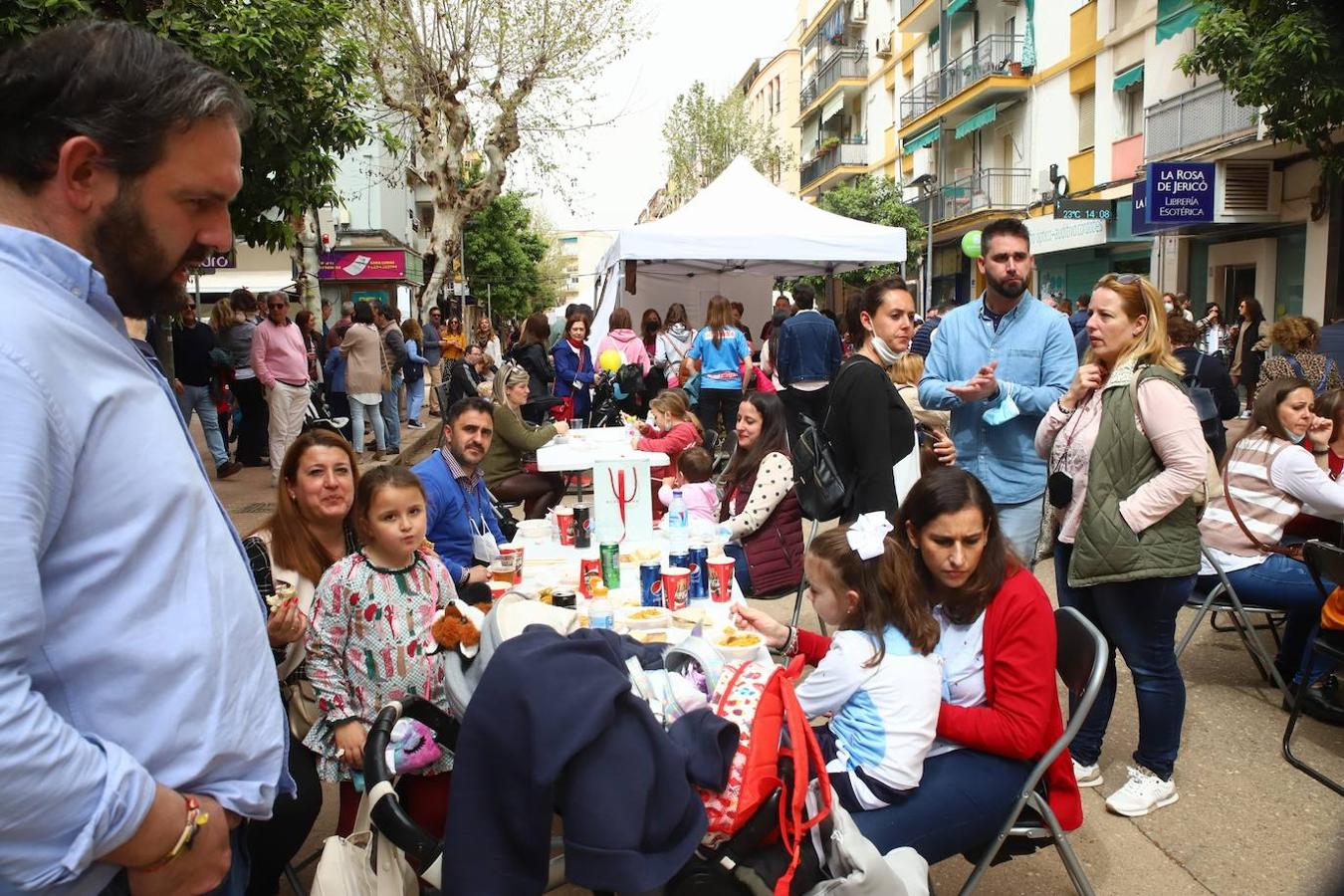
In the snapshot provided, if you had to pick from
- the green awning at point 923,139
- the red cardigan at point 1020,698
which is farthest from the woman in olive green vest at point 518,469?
the green awning at point 923,139

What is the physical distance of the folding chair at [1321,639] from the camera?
3.46 meters

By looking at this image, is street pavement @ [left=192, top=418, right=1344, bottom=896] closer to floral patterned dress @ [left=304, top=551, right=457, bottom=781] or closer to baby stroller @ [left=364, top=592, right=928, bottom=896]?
floral patterned dress @ [left=304, top=551, right=457, bottom=781]

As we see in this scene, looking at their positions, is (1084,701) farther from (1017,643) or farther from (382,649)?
(382,649)

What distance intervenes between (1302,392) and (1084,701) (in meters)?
2.76

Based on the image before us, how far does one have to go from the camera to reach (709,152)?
39.8m

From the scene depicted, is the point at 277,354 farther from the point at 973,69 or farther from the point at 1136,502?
the point at 973,69

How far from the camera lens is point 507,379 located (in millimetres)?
8070

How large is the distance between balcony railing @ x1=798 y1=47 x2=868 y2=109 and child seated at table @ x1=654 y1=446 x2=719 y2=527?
33.3m

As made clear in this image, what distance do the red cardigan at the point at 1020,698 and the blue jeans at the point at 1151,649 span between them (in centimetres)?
80

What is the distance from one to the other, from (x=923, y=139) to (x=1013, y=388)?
26.3 metres

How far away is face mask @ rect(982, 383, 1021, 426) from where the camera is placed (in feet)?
12.9

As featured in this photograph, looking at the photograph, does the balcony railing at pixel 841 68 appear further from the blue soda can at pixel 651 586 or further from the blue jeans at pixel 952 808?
the blue jeans at pixel 952 808

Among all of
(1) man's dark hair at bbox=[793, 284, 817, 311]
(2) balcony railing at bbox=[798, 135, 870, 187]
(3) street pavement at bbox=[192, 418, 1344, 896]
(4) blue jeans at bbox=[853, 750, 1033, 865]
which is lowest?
(3) street pavement at bbox=[192, 418, 1344, 896]

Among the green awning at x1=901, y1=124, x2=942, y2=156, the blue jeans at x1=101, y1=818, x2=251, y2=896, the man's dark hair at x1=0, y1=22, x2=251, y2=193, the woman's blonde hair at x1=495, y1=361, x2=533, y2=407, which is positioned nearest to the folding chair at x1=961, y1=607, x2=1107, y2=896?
the blue jeans at x1=101, y1=818, x2=251, y2=896
